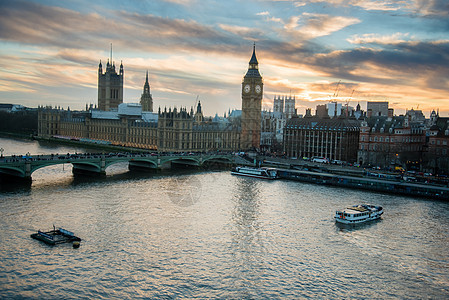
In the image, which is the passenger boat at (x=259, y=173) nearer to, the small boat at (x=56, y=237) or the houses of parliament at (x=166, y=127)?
the houses of parliament at (x=166, y=127)

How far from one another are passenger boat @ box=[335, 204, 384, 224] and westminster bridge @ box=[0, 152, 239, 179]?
37.8 metres

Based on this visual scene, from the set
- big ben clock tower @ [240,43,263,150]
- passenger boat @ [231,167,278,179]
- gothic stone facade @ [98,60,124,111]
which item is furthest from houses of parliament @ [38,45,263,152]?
passenger boat @ [231,167,278,179]

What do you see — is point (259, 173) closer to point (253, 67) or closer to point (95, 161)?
point (95, 161)

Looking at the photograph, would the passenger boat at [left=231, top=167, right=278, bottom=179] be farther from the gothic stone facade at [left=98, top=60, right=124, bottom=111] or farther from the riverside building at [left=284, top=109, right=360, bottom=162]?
the gothic stone facade at [left=98, top=60, right=124, bottom=111]

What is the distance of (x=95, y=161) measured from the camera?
66562 millimetres

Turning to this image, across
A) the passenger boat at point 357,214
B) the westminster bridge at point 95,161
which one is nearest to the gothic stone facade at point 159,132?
the westminster bridge at point 95,161

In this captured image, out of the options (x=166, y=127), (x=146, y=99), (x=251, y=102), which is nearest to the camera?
(x=166, y=127)

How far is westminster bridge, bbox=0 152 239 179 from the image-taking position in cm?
5756

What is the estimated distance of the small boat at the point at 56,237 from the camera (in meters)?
34.2

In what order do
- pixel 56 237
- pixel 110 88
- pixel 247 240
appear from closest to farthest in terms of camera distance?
pixel 56 237, pixel 247 240, pixel 110 88

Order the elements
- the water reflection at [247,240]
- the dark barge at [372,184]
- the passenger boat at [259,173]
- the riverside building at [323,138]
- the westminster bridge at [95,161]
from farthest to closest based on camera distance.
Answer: the riverside building at [323,138] → the passenger boat at [259,173] → the dark barge at [372,184] → the westminster bridge at [95,161] → the water reflection at [247,240]

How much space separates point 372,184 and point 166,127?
48754 millimetres

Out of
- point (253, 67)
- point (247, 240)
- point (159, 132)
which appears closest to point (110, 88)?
point (253, 67)

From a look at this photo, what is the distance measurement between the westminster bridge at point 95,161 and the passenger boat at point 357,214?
37754 mm
